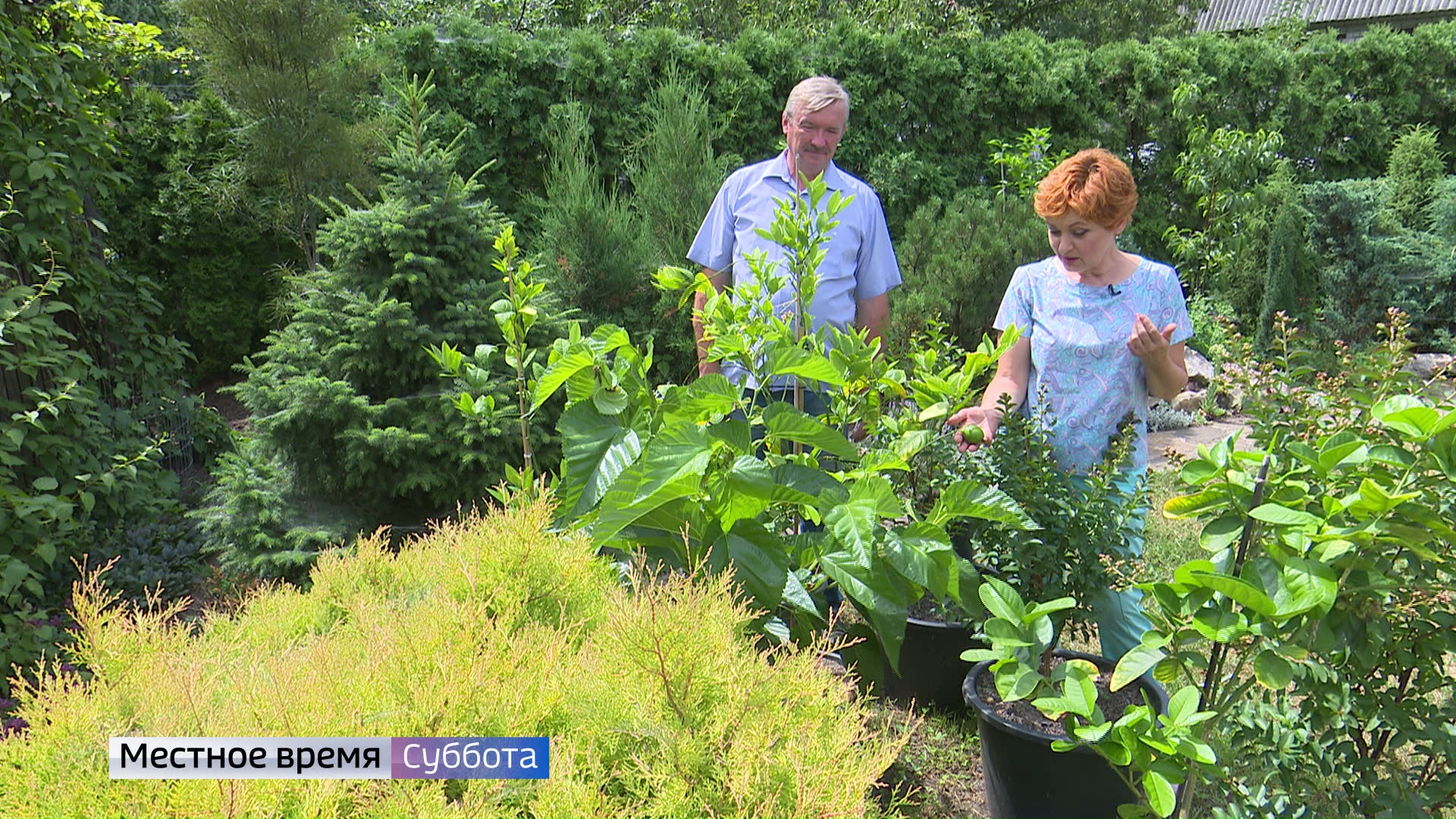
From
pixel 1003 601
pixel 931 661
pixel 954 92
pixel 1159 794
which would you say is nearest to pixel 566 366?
pixel 1003 601

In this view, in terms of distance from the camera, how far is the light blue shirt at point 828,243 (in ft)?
9.73

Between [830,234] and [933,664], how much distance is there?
1507 millimetres

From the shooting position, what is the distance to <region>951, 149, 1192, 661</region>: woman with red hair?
7.47ft

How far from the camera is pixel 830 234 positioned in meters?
3.02

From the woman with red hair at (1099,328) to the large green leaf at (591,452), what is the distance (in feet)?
3.47

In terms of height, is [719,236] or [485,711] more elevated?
[719,236]

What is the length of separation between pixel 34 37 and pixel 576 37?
395 cm

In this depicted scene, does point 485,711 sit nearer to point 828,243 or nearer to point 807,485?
point 807,485

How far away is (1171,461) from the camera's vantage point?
1.47m

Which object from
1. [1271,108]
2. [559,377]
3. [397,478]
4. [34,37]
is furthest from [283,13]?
[1271,108]

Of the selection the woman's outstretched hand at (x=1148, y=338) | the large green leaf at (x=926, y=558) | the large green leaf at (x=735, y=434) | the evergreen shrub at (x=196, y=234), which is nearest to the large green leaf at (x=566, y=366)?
the large green leaf at (x=735, y=434)

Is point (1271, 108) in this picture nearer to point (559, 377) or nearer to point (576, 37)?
point (576, 37)

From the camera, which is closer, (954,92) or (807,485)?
(807,485)
